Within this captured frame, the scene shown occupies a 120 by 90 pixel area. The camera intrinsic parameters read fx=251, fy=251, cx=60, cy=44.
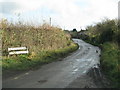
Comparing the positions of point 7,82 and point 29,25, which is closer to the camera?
point 7,82

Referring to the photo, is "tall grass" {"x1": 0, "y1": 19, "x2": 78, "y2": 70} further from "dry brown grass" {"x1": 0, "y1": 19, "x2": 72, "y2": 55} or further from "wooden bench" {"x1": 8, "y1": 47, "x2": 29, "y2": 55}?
"wooden bench" {"x1": 8, "y1": 47, "x2": 29, "y2": 55}

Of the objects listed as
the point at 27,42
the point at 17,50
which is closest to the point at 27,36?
the point at 27,42

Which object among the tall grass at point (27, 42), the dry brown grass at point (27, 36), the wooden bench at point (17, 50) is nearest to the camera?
the tall grass at point (27, 42)

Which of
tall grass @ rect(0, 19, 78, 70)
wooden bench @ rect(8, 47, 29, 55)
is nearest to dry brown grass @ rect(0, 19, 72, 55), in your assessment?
tall grass @ rect(0, 19, 78, 70)

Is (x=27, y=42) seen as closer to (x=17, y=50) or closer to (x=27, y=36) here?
(x=27, y=36)

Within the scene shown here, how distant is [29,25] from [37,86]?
15.7 m

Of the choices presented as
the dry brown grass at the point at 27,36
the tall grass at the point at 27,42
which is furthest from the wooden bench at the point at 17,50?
the dry brown grass at the point at 27,36

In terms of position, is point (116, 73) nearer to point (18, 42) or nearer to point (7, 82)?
point (7, 82)

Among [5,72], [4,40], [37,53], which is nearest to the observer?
[5,72]

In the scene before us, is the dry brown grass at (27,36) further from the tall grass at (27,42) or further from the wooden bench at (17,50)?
the wooden bench at (17,50)

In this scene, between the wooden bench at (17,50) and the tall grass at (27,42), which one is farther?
the wooden bench at (17,50)

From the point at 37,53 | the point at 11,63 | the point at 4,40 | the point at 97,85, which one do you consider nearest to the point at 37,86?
the point at 97,85

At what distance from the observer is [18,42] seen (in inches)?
944

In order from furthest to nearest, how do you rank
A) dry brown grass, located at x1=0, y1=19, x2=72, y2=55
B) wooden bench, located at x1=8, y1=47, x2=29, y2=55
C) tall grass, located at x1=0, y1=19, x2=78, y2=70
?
dry brown grass, located at x1=0, y1=19, x2=72, y2=55 → wooden bench, located at x1=8, y1=47, x2=29, y2=55 → tall grass, located at x1=0, y1=19, x2=78, y2=70
